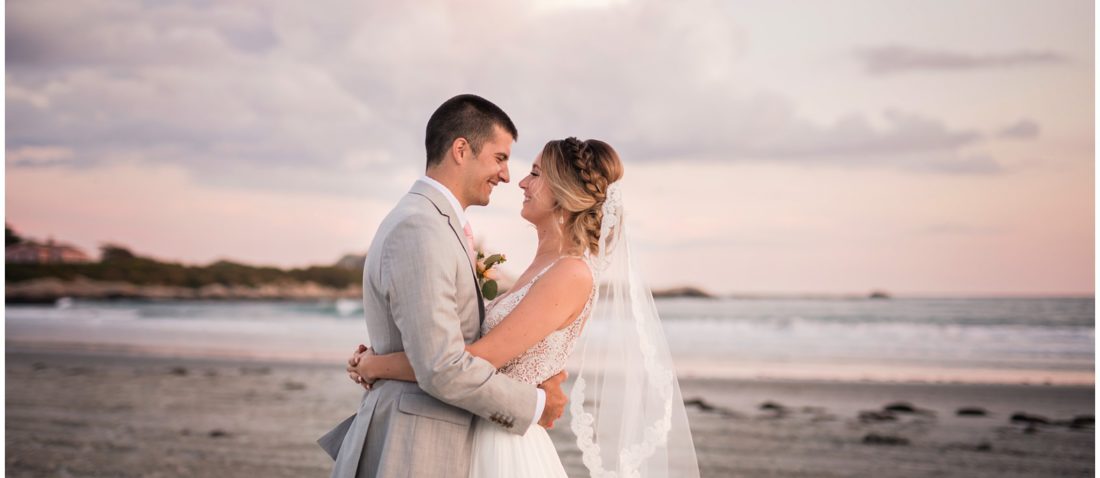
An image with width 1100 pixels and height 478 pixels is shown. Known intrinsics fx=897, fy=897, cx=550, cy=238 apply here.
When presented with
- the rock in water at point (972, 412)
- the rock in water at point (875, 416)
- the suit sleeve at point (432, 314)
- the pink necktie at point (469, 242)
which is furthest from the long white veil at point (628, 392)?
the rock in water at point (972, 412)

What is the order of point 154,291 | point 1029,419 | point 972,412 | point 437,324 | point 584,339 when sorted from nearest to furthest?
point 437,324 < point 584,339 < point 1029,419 < point 972,412 < point 154,291

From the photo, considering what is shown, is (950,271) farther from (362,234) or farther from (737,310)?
(362,234)

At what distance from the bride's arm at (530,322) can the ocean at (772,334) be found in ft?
28.9

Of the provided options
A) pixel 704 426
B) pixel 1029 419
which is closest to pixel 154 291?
pixel 704 426

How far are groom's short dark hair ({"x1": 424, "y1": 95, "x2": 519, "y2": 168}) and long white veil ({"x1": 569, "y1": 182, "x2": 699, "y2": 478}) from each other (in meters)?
0.48

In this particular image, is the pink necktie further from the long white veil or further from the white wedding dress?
the long white veil

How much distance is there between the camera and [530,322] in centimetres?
248

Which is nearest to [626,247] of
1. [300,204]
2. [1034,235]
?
[1034,235]

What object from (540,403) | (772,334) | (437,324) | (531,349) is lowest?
(772,334)

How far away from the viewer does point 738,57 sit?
14758 millimetres

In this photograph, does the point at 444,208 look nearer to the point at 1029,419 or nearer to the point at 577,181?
the point at 577,181

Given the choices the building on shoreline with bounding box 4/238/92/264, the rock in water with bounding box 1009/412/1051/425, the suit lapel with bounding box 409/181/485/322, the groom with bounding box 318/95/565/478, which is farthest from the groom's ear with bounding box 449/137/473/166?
the building on shoreline with bounding box 4/238/92/264

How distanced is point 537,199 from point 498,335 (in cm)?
56

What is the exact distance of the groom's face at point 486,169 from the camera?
2.59 metres
